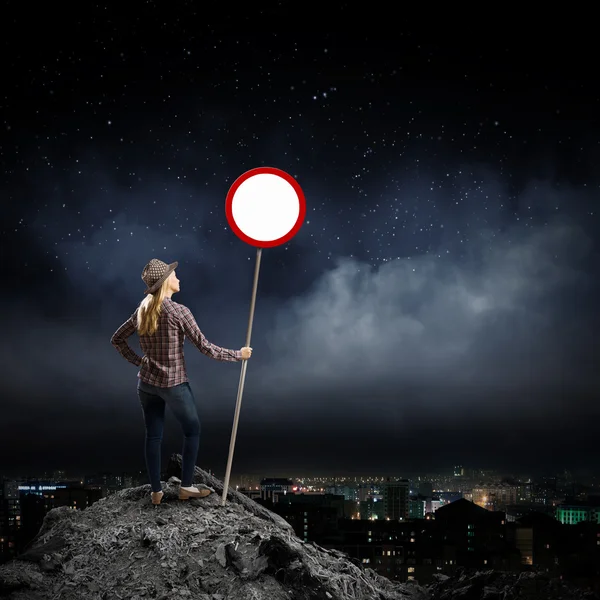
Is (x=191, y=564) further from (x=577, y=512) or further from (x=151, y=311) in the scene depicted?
(x=577, y=512)

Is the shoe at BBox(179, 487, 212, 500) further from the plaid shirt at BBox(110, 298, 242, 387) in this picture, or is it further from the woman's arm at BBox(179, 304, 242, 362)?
the woman's arm at BBox(179, 304, 242, 362)

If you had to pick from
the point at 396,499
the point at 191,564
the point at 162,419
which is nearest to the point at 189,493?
the point at 162,419

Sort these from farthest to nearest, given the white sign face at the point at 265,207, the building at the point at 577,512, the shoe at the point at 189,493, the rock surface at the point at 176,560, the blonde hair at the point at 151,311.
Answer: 1. the building at the point at 577,512
2. the shoe at the point at 189,493
3. the white sign face at the point at 265,207
4. the blonde hair at the point at 151,311
5. the rock surface at the point at 176,560

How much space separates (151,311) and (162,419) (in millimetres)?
970

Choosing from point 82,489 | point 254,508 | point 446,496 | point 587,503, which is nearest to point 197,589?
point 254,508

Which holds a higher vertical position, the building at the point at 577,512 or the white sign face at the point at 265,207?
the white sign face at the point at 265,207

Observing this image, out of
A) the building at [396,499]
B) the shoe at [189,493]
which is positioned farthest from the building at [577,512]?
the shoe at [189,493]

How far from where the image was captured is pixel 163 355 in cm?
541

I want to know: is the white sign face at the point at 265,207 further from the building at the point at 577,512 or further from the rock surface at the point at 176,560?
the building at the point at 577,512

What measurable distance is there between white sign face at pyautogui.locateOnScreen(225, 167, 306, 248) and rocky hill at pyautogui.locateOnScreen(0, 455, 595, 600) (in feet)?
7.88

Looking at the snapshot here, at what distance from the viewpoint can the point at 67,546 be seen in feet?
17.7

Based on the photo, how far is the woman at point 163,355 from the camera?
5406mm

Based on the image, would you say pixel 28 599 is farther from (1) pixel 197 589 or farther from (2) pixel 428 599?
(2) pixel 428 599

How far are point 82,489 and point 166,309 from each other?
2733 mm
